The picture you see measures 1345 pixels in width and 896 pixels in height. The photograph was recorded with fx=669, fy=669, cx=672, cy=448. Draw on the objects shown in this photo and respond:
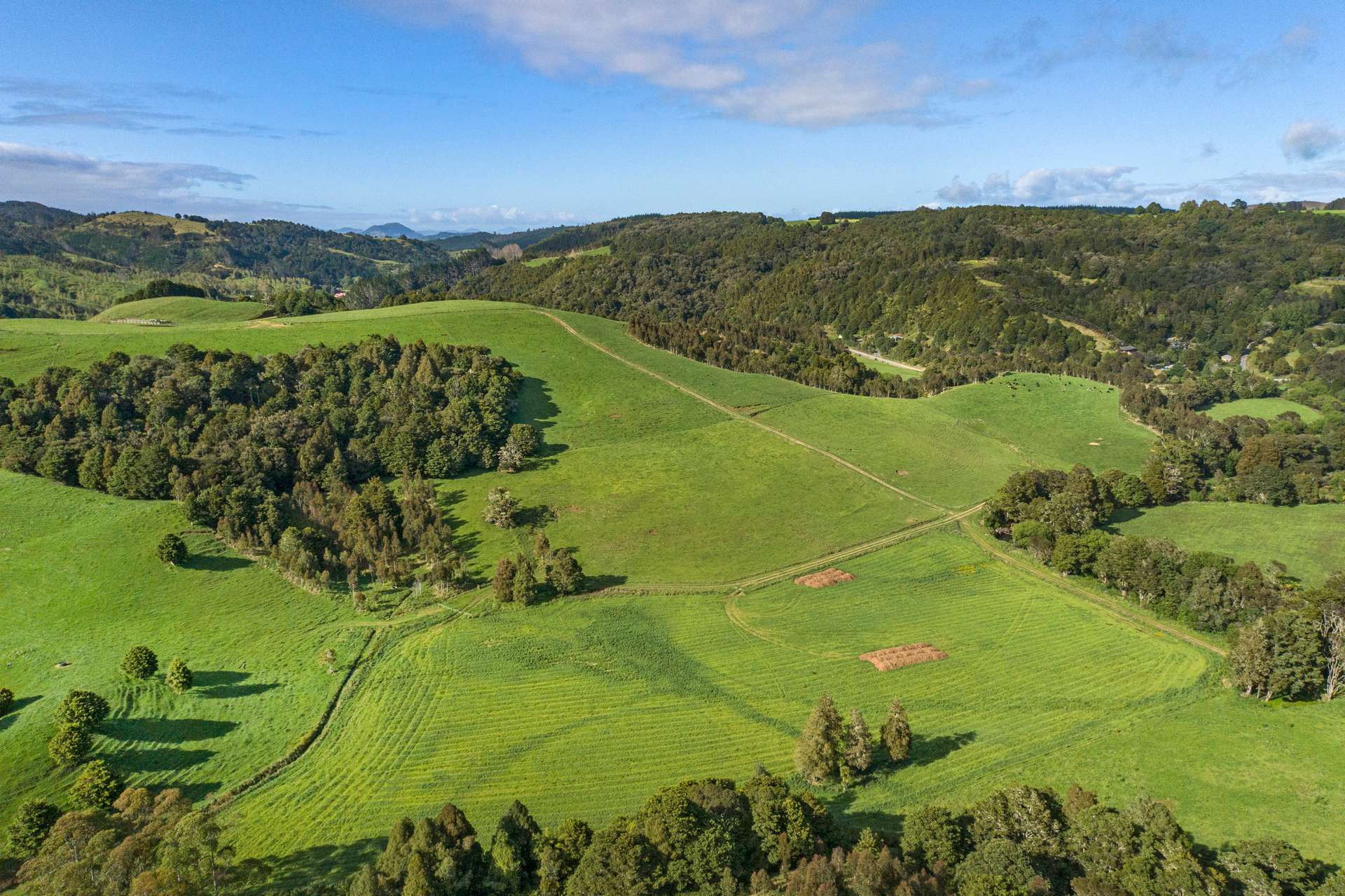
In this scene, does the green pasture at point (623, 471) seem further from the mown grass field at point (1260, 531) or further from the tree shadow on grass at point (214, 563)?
the mown grass field at point (1260, 531)

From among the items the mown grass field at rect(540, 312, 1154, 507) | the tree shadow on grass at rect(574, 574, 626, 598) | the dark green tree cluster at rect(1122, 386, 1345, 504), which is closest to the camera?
the tree shadow on grass at rect(574, 574, 626, 598)

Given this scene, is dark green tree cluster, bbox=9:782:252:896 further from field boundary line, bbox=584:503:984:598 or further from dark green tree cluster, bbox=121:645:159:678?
field boundary line, bbox=584:503:984:598

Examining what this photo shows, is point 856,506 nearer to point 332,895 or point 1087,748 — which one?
point 1087,748

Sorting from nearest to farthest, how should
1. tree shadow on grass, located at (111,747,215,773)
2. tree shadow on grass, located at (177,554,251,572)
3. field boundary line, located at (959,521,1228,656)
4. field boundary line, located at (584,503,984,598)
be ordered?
tree shadow on grass, located at (111,747,215,773), field boundary line, located at (959,521,1228,656), tree shadow on grass, located at (177,554,251,572), field boundary line, located at (584,503,984,598)

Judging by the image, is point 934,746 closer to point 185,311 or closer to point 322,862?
point 322,862

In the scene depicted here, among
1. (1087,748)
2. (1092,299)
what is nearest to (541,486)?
(1087,748)

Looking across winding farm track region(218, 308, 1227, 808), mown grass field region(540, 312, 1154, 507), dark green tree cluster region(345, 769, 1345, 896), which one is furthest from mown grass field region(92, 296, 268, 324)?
dark green tree cluster region(345, 769, 1345, 896)
